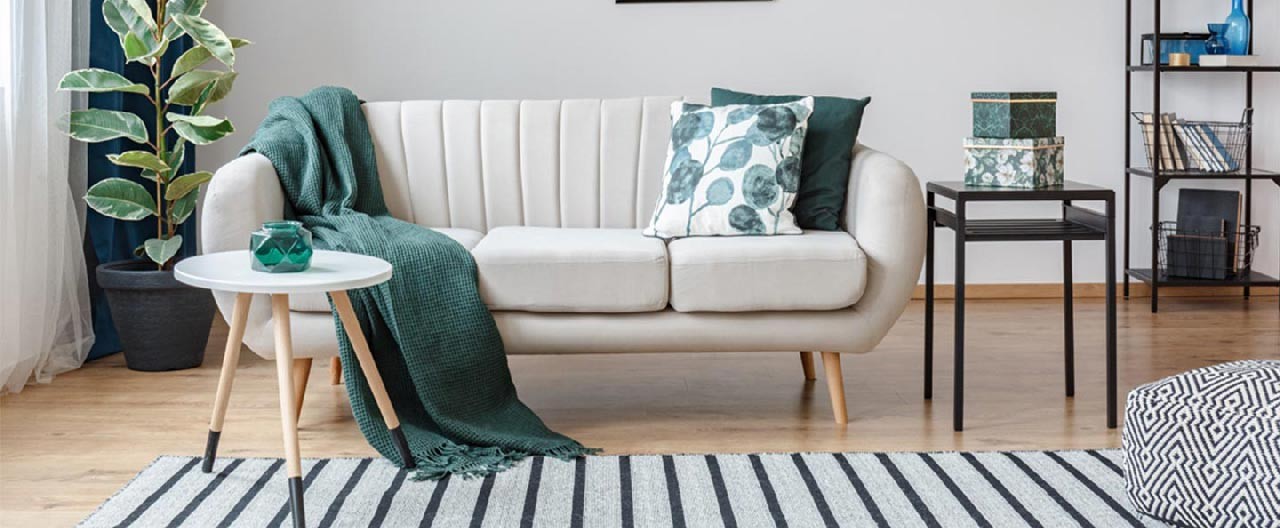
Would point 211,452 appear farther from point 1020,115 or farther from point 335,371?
point 1020,115

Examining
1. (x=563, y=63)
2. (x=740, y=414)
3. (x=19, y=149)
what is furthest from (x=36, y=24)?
(x=740, y=414)

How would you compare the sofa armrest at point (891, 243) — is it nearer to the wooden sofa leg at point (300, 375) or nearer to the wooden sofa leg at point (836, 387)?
the wooden sofa leg at point (836, 387)

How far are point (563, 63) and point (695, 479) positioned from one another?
247 cm

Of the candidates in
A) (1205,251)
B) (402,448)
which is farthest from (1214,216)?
(402,448)

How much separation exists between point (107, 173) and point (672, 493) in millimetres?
2319

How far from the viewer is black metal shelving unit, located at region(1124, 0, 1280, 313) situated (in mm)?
4492

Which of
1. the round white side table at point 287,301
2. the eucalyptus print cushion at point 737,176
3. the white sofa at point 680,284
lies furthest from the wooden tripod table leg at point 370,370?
the eucalyptus print cushion at point 737,176

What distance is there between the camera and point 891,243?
2914 millimetres

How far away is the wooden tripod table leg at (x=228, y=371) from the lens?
8.27 ft

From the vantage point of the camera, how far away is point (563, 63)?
4.70m

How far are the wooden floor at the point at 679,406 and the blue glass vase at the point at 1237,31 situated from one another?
100 centimetres

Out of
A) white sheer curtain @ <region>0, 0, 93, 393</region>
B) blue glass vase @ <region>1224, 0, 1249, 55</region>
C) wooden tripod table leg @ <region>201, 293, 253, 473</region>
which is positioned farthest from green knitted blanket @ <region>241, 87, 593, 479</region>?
blue glass vase @ <region>1224, 0, 1249, 55</region>

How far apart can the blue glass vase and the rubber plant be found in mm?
3321

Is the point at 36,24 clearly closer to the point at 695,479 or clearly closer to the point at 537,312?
the point at 537,312
